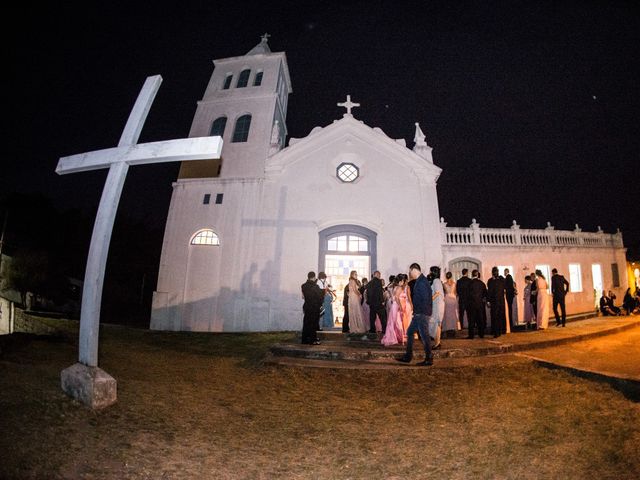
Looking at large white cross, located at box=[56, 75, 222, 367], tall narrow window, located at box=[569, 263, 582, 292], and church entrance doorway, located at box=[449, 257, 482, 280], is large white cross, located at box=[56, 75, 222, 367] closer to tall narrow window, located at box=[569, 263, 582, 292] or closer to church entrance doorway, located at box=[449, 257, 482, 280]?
church entrance doorway, located at box=[449, 257, 482, 280]

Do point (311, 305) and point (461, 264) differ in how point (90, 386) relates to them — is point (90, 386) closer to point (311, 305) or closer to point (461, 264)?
point (311, 305)

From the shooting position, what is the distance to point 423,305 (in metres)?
6.46

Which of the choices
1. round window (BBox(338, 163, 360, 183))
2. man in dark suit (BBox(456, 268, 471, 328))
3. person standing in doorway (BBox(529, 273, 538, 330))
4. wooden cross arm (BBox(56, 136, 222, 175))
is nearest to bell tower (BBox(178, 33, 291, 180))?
round window (BBox(338, 163, 360, 183))

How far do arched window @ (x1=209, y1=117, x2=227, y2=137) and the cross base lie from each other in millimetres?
14787

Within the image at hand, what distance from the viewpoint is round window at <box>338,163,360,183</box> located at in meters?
14.6

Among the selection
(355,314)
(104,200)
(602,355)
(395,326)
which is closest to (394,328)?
(395,326)

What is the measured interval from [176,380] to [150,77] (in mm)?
4702

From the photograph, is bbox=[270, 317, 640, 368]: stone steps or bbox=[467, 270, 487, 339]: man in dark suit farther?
bbox=[467, 270, 487, 339]: man in dark suit

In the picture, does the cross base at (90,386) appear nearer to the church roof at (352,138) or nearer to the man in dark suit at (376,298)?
the man in dark suit at (376,298)

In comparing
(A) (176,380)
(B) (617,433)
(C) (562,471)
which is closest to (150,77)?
(A) (176,380)

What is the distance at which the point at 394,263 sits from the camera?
13.4 metres

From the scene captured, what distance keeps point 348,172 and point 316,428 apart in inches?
479

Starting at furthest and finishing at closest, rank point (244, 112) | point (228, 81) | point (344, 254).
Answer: point (228, 81)
point (244, 112)
point (344, 254)

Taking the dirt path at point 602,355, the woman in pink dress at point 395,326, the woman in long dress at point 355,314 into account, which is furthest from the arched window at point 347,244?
the dirt path at point 602,355
